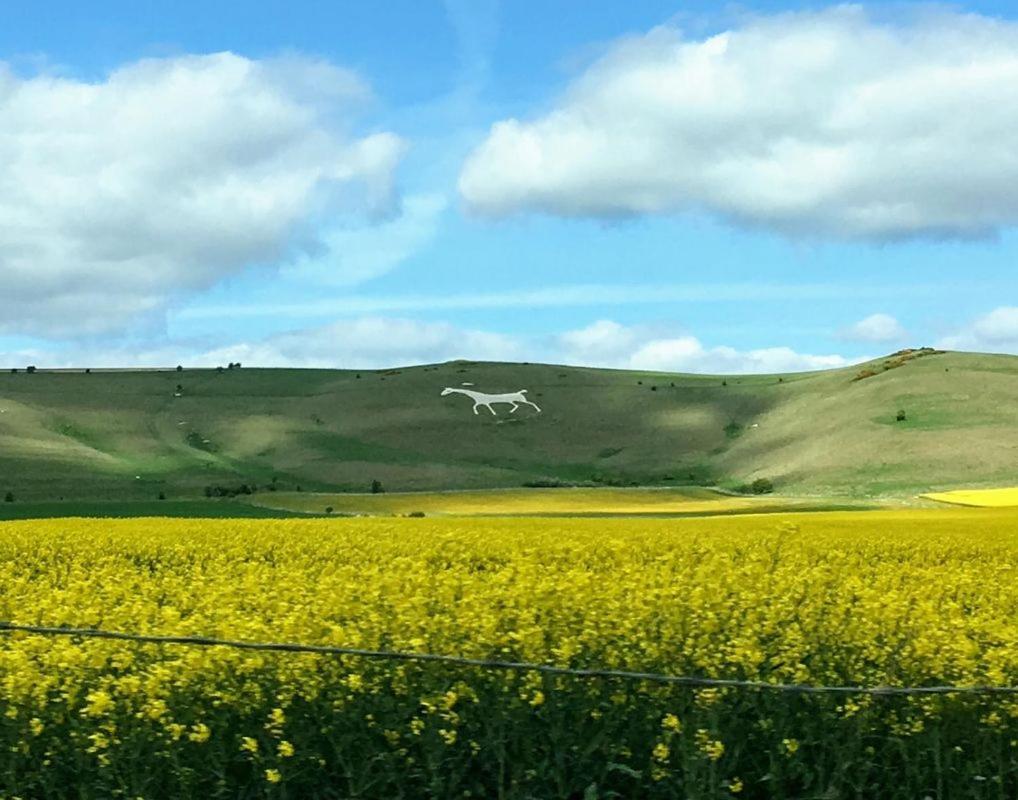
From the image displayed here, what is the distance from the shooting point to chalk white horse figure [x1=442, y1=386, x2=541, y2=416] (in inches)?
5343

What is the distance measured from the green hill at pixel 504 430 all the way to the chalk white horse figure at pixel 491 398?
131 cm

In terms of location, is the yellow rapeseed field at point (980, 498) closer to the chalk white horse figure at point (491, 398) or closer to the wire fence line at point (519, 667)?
the wire fence line at point (519, 667)

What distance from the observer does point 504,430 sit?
419 ft

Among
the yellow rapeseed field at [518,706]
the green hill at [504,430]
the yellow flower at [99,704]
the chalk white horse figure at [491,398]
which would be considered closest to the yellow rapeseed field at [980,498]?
the green hill at [504,430]

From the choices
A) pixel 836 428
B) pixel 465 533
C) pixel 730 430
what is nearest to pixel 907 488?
pixel 836 428

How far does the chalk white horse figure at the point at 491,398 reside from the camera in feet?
445

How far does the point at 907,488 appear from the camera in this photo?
302 ft

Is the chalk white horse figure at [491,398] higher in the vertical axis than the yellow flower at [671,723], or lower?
higher

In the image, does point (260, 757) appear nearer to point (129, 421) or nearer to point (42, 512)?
point (42, 512)

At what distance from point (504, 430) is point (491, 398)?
11.2 metres

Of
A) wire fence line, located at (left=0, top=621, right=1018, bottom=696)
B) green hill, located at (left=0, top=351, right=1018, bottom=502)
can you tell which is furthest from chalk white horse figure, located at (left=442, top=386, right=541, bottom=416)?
wire fence line, located at (left=0, top=621, right=1018, bottom=696)

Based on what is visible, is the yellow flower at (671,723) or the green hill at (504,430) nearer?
the yellow flower at (671,723)

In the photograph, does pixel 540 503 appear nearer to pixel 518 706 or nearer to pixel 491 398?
pixel 491 398

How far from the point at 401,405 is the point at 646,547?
11132 cm
